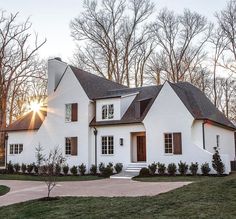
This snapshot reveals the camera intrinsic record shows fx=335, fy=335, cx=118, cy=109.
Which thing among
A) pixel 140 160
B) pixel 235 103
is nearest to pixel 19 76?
pixel 140 160

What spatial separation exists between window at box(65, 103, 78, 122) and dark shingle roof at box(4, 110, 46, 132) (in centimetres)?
329

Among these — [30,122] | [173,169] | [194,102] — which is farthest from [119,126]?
[30,122]

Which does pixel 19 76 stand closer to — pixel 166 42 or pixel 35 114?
pixel 35 114

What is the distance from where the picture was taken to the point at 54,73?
81.6 feet

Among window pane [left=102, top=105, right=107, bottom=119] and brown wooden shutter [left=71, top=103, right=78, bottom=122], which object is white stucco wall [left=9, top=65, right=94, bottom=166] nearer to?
brown wooden shutter [left=71, top=103, right=78, bottom=122]

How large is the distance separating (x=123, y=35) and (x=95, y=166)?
1942 centimetres

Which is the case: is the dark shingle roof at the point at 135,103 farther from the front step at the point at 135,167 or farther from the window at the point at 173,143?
the front step at the point at 135,167

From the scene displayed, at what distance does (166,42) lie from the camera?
37.3 m

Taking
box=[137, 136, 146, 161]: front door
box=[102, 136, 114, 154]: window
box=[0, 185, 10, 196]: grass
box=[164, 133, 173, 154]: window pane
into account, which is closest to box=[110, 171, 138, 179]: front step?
box=[137, 136, 146, 161]: front door

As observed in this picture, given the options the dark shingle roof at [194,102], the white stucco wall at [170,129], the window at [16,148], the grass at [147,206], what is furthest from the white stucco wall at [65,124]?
the grass at [147,206]

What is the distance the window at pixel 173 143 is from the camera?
1967 cm

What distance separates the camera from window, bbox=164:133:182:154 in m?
19.7

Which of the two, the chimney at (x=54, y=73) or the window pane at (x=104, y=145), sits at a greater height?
the chimney at (x=54, y=73)

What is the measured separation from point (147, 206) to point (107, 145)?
528 inches
